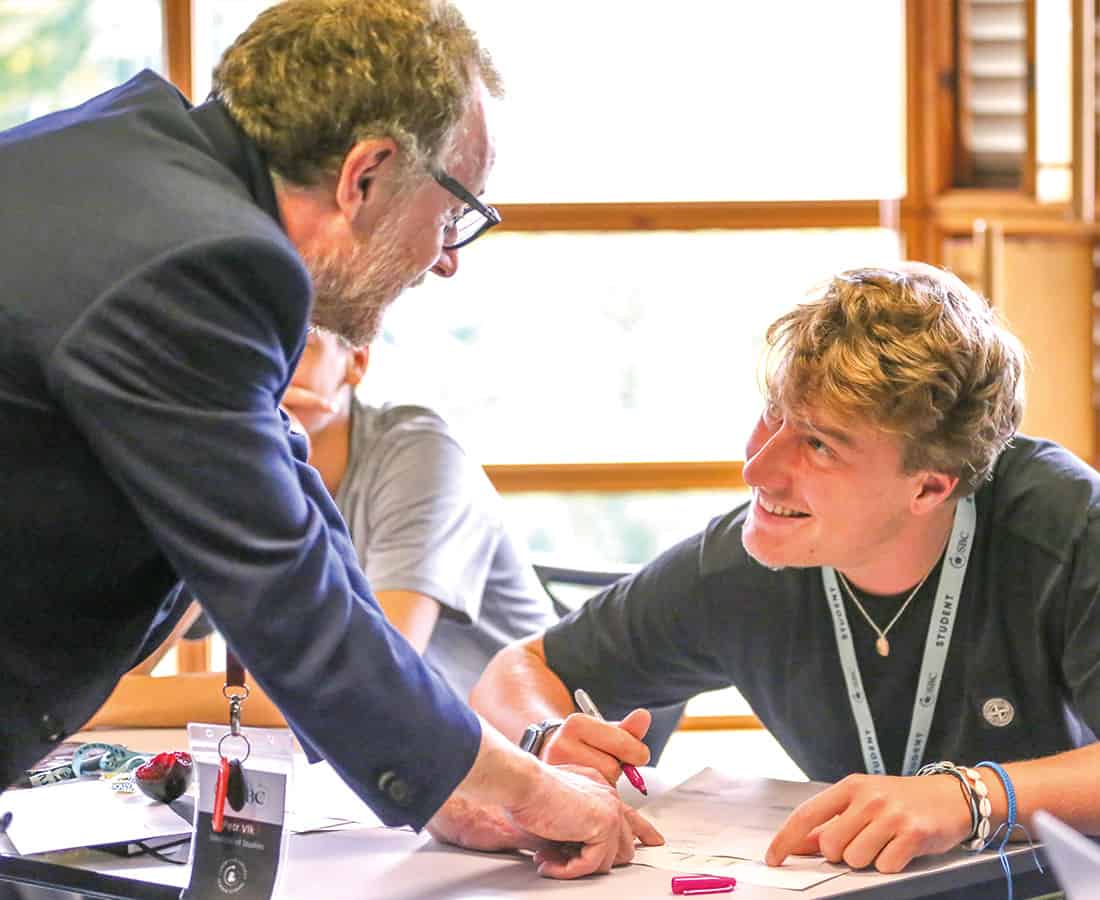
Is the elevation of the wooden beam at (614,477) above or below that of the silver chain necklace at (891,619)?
below

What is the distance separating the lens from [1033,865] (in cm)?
170

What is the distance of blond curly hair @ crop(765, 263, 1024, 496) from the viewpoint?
74.9 inches

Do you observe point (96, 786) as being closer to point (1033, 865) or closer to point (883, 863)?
point (883, 863)

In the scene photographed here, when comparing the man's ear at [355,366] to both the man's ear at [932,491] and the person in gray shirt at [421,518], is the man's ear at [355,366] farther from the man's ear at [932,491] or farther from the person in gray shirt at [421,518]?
the man's ear at [932,491]

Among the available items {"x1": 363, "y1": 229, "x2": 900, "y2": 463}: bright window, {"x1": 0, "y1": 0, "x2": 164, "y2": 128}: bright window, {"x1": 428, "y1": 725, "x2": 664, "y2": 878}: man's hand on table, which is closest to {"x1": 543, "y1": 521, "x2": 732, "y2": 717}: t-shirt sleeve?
{"x1": 428, "y1": 725, "x2": 664, "y2": 878}: man's hand on table

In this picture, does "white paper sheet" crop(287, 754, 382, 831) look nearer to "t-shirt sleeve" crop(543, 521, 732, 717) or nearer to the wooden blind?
"t-shirt sleeve" crop(543, 521, 732, 717)

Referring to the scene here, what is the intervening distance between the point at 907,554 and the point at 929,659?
0.43ft

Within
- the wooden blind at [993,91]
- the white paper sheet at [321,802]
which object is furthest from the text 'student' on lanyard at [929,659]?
the wooden blind at [993,91]

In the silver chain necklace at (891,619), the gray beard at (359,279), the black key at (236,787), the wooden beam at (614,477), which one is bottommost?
the wooden beam at (614,477)

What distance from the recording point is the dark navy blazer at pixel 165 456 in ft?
4.33

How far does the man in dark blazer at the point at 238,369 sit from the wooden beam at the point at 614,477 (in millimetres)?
2769

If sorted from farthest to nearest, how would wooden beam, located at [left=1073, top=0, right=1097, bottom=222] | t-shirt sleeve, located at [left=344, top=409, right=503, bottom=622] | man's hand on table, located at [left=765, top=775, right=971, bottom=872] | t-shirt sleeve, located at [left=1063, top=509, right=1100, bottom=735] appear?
1. wooden beam, located at [left=1073, top=0, right=1097, bottom=222]
2. t-shirt sleeve, located at [left=344, top=409, right=503, bottom=622]
3. t-shirt sleeve, located at [left=1063, top=509, right=1100, bottom=735]
4. man's hand on table, located at [left=765, top=775, right=971, bottom=872]

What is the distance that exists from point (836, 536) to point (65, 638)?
911 mm

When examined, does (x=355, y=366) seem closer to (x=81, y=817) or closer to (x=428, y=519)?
(x=428, y=519)
